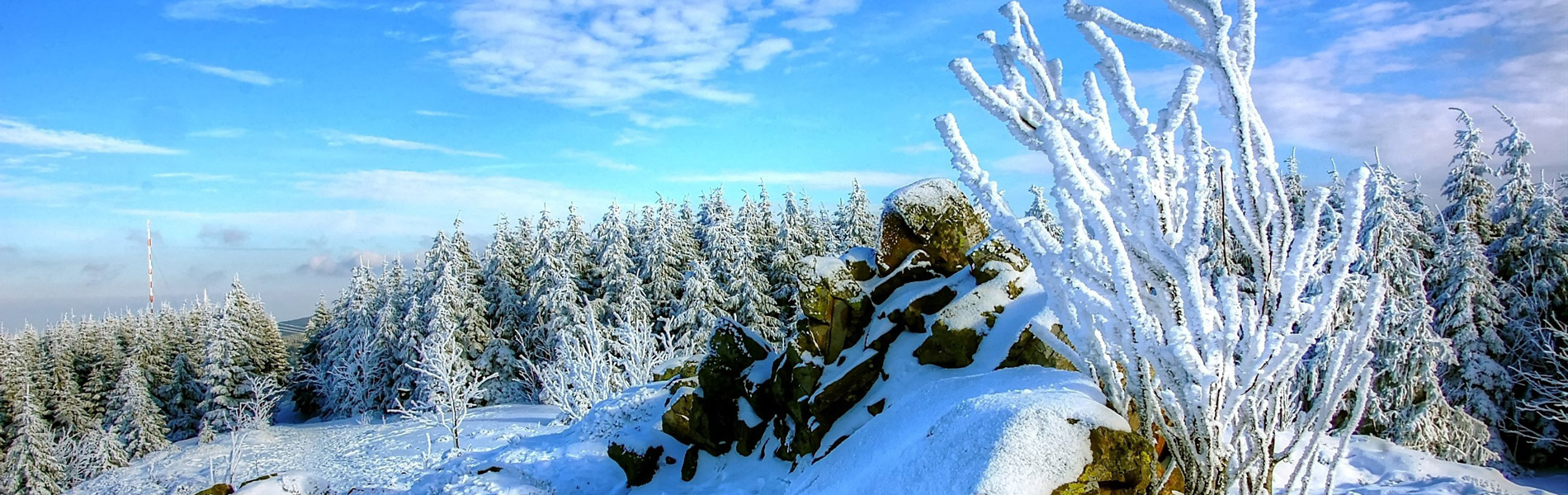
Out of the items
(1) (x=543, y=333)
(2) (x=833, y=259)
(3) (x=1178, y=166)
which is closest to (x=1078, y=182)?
(3) (x=1178, y=166)

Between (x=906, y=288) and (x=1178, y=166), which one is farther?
(x=906, y=288)

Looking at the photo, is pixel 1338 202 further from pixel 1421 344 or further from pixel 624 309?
pixel 624 309

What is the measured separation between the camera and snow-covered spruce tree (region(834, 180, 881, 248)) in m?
36.5

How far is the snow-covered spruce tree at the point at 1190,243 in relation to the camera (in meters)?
3.22

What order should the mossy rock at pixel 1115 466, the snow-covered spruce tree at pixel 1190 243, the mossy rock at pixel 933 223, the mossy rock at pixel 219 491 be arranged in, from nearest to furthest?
1. the snow-covered spruce tree at pixel 1190 243
2. the mossy rock at pixel 1115 466
3. the mossy rock at pixel 933 223
4. the mossy rock at pixel 219 491

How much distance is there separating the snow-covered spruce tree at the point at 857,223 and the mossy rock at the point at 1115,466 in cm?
3121

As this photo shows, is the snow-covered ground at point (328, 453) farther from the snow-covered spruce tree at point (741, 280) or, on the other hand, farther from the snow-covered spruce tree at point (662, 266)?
the snow-covered spruce tree at point (741, 280)

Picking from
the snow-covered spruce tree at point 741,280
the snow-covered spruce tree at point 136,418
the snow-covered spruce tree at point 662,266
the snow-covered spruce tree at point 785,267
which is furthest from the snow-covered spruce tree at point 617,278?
the snow-covered spruce tree at point 136,418

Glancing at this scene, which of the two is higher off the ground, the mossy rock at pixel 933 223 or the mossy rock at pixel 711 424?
the mossy rock at pixel 933 223

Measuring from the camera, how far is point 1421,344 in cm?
1797

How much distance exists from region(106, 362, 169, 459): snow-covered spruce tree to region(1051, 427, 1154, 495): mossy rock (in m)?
45.6

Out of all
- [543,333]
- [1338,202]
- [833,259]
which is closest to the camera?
[833,259]

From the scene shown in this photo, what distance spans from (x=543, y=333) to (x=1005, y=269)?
2978 cm

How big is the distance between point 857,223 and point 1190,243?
1333 inches
